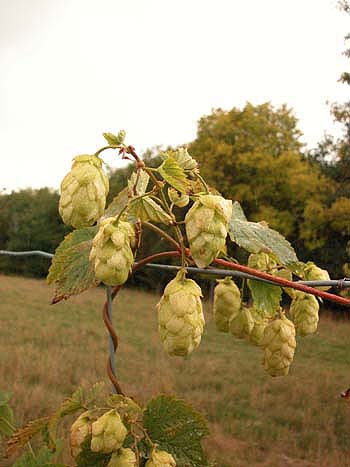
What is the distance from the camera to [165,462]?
0.58 metres

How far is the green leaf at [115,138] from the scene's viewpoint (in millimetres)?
522

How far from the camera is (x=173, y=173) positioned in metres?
0.52

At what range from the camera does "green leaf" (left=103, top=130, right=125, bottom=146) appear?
0.52 m

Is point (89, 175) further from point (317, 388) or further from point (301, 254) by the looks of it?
point (301, 254)

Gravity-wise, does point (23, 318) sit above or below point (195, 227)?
below

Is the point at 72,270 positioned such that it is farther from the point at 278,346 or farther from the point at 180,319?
the point at 278,346

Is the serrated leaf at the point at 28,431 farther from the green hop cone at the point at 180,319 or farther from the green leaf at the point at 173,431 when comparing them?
the green hop cone at the point at 180,319

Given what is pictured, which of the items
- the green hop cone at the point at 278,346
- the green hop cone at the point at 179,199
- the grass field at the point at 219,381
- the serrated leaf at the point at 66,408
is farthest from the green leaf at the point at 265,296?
Result: the grass field at the point at 219,381

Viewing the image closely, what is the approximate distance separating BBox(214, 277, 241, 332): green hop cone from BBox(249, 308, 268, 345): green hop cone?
3cm

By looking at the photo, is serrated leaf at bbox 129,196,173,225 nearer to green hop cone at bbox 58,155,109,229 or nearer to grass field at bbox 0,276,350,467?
green hop cone at bbox 58,155,109,229

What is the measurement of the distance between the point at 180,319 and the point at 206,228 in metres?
0.09

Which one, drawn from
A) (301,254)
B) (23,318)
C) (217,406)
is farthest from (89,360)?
(301,254)

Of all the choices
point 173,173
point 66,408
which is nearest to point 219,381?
point 66,408

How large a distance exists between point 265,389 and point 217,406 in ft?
3.10
